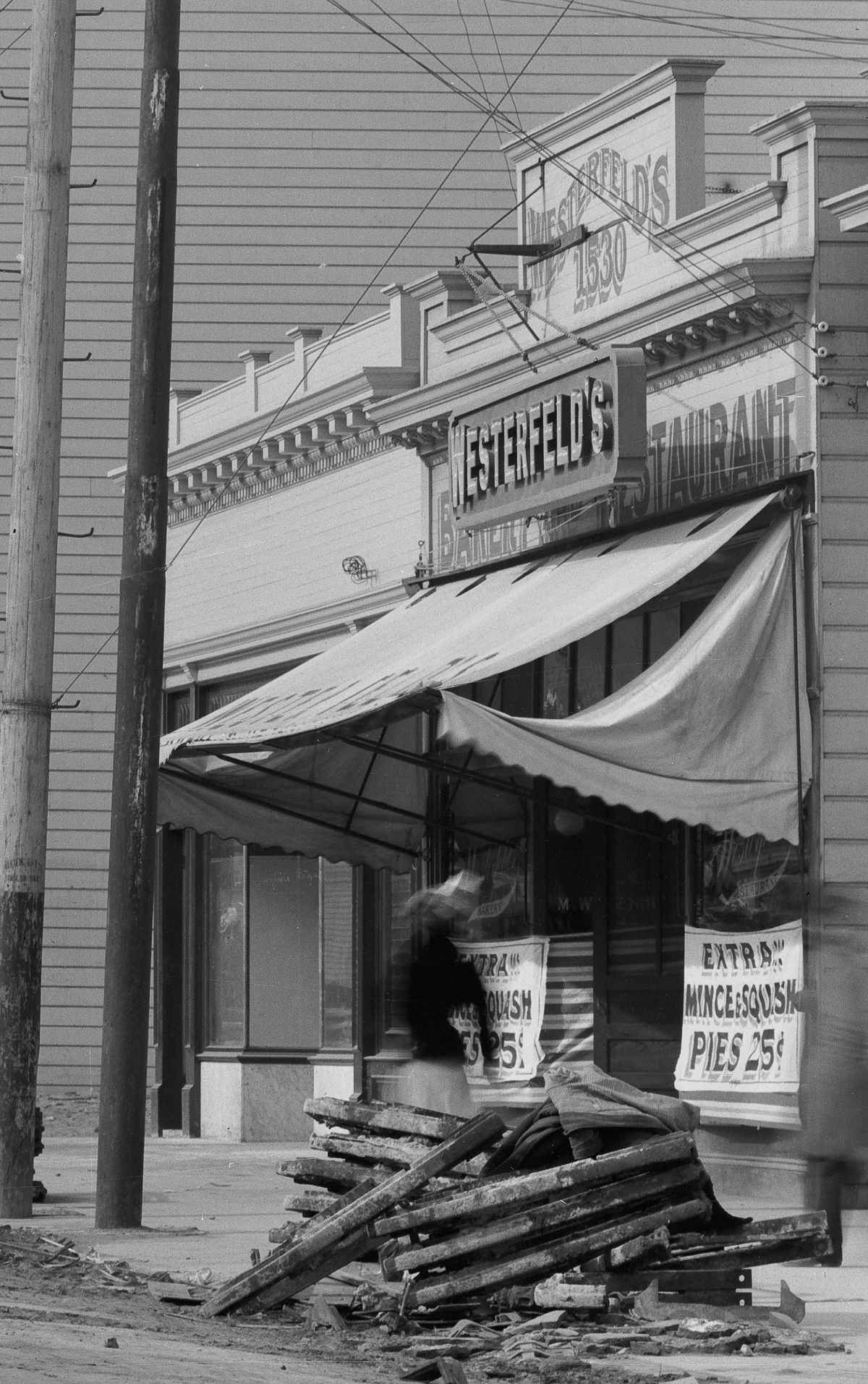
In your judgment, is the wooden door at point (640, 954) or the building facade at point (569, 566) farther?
the wooden door at point (640, 954)

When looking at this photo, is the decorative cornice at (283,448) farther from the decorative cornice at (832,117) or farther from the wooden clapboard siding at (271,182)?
the decorative cornice at (832,117)

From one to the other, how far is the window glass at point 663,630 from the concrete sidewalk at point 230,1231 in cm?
394

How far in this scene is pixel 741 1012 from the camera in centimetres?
1417

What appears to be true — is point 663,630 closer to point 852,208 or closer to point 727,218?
point 727,218

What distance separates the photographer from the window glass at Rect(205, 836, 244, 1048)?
73.6 feet

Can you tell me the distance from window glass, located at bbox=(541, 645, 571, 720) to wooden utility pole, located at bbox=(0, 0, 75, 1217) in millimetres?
4187

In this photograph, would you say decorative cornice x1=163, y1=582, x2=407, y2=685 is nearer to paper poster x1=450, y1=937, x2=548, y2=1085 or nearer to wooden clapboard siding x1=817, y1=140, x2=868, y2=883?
paper poster x1=450, y1=937, x2=548, y2=1085

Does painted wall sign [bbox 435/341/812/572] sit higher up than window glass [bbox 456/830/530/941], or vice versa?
painted wall sign [bbox 435/341/812/572]

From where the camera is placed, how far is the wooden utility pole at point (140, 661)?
43.8 feet

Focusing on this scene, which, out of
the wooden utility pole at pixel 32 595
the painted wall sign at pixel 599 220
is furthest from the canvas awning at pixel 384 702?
the painted wall sign at pixel 599 220

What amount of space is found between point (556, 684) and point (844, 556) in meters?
3.75

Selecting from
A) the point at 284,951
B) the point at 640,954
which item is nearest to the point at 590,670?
the point at 640,954

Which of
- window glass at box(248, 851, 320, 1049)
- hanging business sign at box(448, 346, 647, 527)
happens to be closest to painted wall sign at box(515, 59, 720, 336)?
hanging business sign at box(448, 346, 647, 527)

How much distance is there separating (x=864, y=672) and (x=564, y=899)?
3.84m
